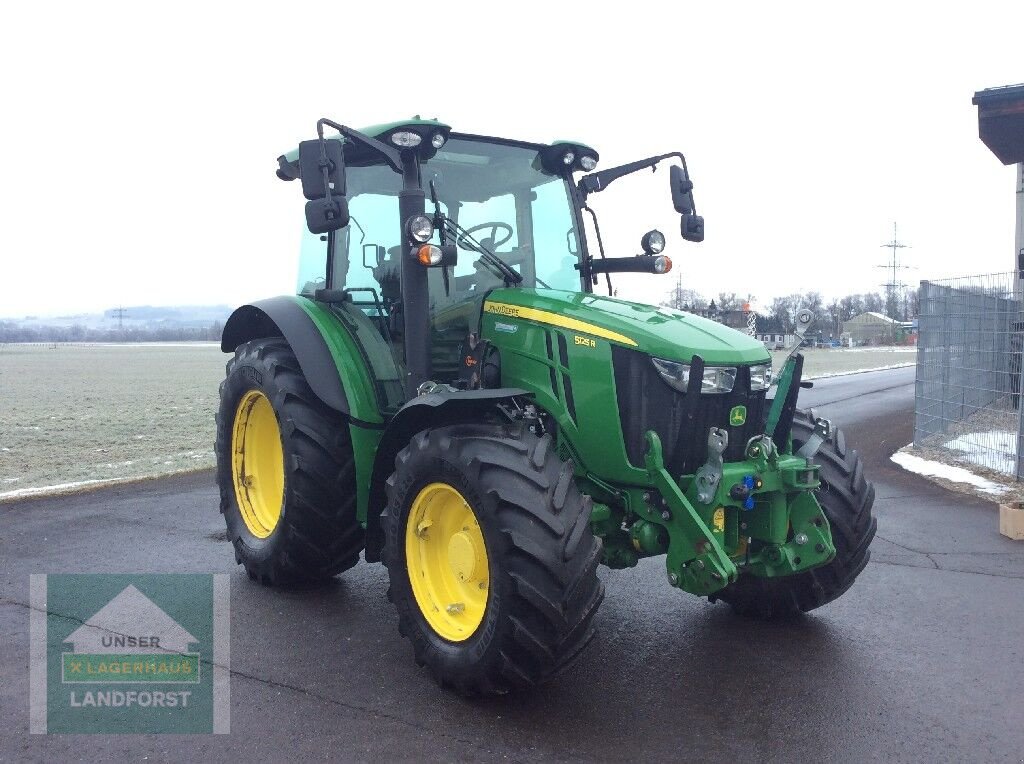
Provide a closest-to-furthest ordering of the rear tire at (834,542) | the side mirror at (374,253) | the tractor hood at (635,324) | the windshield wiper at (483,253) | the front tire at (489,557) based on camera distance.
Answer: the front tire at (489,557) → the tractor hood at (635,324) → the rear tire at (834,542) → the windshield wiper at (483,253) → the side mirror at (374,253)

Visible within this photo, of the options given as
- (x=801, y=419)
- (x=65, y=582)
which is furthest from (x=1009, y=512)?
(x=65, y=582)

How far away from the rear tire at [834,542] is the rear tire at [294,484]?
2.32 metres

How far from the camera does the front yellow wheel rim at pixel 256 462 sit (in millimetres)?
6160

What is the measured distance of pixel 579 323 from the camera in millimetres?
4461

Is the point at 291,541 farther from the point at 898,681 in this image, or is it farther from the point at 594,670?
the point at 898,681

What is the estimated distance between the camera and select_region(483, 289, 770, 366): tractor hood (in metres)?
4.29

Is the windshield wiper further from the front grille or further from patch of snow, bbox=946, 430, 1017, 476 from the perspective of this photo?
patch of snow, bbox=946, 430, 1017, 476

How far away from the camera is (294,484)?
5215 millimetres

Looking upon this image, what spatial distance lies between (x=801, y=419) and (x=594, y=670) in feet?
6.04

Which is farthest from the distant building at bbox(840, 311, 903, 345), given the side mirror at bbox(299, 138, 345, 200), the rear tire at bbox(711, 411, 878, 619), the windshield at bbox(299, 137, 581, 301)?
the side mirror at bbox(299, 138, 345, 200)

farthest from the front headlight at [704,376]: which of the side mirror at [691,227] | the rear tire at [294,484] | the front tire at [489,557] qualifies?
the rear tire at [294,484]

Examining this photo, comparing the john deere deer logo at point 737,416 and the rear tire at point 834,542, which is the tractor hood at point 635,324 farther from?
the rear tire at point 834,542

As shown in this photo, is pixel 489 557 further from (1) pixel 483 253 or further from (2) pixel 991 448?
(2) pixel 991 448

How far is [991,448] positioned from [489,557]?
8.24 metres
